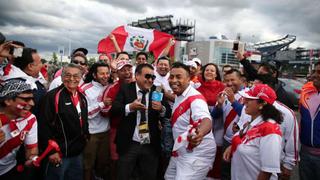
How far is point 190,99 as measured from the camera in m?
3.46

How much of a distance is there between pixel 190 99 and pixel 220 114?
3.83 ft

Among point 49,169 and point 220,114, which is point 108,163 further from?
point 220,114

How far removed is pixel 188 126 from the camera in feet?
11.0

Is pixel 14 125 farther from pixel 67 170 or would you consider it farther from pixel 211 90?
pixel 211 90

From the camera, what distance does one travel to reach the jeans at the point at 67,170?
3.39m

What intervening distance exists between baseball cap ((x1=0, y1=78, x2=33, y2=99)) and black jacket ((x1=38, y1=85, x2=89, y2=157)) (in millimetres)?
422

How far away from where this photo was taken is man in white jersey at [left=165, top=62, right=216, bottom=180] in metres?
3.30

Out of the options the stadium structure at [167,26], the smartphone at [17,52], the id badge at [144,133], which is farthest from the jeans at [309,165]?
the stadium structure at [167,26]

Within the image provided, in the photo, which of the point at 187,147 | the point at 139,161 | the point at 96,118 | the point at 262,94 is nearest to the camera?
the point at 262,94

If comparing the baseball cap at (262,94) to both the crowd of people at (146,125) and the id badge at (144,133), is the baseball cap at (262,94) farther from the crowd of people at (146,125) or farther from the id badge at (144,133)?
the id badge at (144,133)

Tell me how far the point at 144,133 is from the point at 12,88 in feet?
5.59

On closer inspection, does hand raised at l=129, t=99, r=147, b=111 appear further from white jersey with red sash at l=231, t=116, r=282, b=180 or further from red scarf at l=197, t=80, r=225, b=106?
red scarf at l=197, t=80, r=225, b=106

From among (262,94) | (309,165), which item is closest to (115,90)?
(262,94)

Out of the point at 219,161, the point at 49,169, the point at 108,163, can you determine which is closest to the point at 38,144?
the point at 49,169
